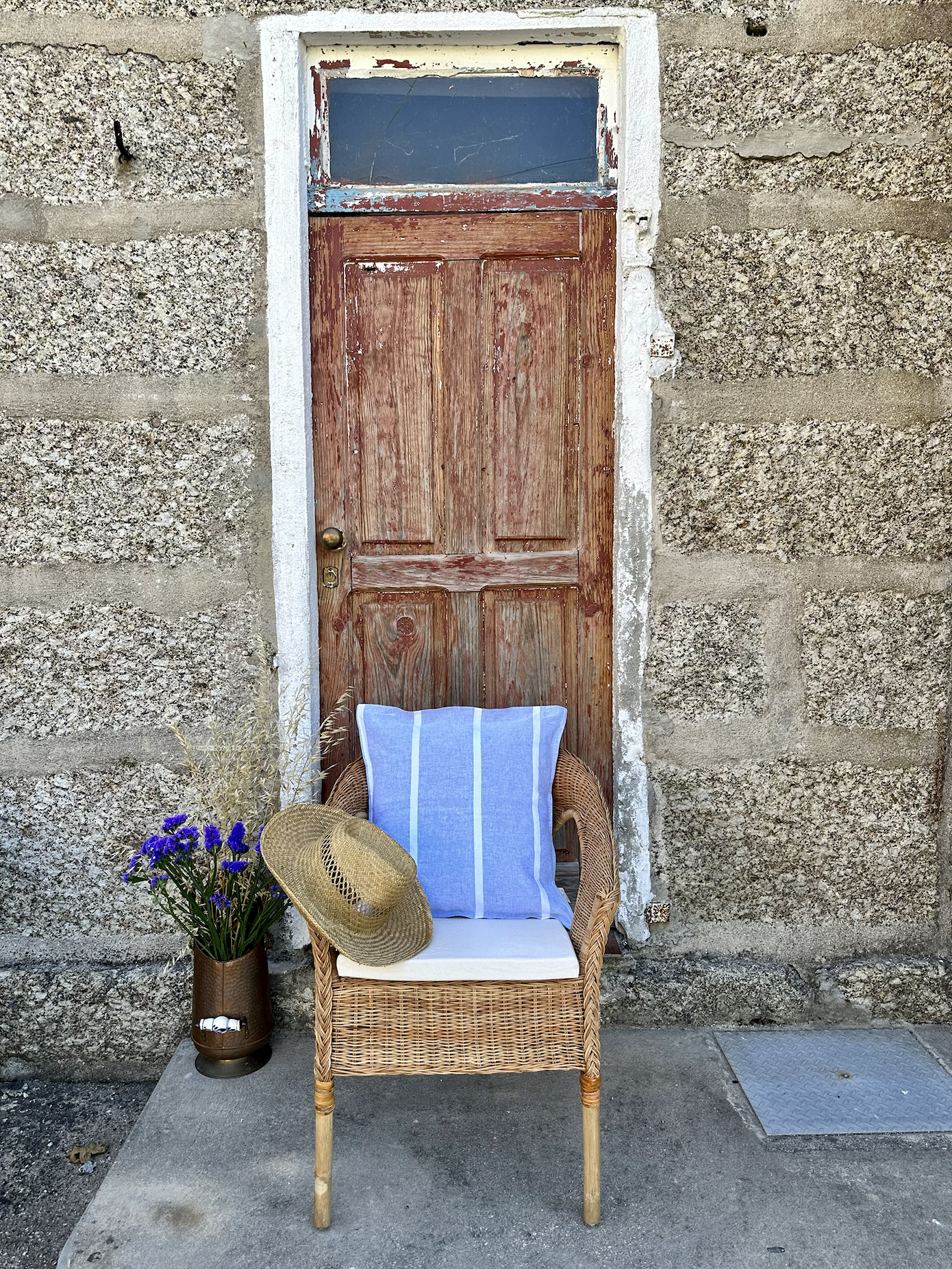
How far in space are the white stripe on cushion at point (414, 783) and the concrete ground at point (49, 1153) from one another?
100cm

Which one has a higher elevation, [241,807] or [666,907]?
[241,807]

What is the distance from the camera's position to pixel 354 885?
1.85 meters

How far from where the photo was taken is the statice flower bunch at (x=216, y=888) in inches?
87.5

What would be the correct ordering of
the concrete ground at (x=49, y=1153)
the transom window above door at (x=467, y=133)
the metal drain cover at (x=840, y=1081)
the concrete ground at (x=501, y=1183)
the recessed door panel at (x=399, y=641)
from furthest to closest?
the recessed door panel at (x=399, y=641), the transom window above door at (x=467, y=133), the metal drain cover at (x=840, y=1081), the concrete ground at (x=49, y=1153), the concrete ground at (x=501, y=1183)

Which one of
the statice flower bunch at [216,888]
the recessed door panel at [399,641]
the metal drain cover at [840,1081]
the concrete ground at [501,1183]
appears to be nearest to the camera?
the concrete ground at [501,1183]

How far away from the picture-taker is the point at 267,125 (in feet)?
7.55

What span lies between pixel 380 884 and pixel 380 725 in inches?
22.0

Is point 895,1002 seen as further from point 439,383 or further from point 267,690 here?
point 439,383

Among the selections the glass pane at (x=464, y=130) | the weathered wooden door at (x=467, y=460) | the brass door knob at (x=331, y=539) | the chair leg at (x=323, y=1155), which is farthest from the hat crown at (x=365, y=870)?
the glass pane at (x=464, y=130)

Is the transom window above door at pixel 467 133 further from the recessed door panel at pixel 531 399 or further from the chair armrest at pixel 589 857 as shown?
the chair armrest at pixel 589 857

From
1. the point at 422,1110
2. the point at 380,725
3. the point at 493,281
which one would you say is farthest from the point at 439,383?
the point at 422,1110

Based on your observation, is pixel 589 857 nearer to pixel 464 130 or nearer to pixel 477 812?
pixel 477 812

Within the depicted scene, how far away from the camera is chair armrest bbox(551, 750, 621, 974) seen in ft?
6.09

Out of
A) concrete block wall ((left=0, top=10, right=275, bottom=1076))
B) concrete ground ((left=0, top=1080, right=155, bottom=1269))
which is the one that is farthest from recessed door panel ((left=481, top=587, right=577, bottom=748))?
concrete ground ((left=0, top=1080, right=155, bottom=1269))
